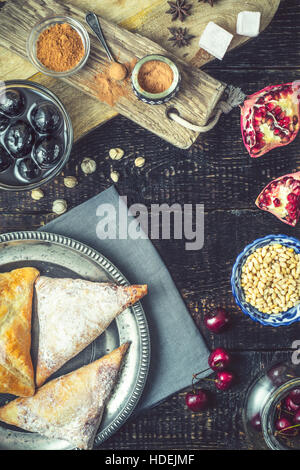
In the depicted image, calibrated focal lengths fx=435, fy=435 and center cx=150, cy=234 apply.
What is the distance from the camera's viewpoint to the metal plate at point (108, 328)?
4.44 ft

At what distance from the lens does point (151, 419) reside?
1.42 metres

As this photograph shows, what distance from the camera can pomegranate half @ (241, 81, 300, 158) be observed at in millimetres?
Answer: 1354

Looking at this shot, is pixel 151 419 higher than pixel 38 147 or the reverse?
the reverse

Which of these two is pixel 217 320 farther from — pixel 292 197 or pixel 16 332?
pixel 16 332

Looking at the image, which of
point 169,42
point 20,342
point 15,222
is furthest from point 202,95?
point 20,342

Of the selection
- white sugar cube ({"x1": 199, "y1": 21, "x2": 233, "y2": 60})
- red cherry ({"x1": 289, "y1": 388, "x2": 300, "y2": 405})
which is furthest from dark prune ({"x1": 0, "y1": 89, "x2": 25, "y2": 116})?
red cherry ({"x1": 289, "y1": 388, "x2": 300, "y2": 405})

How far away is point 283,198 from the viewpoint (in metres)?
1.38

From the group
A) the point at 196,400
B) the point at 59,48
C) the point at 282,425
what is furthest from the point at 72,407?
the point at 59,48

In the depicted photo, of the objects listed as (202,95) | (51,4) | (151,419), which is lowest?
(151,419)

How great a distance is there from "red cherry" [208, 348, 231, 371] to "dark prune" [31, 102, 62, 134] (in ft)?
2.76

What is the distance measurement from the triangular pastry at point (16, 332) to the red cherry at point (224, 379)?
57 centimetres

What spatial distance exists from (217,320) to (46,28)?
1030 millimetres
